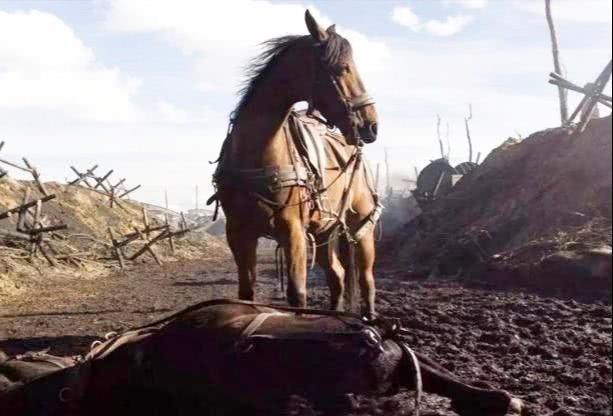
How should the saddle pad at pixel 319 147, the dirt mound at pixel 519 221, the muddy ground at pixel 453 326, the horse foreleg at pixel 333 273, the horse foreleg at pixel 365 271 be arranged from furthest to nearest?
the dirt mound at pixel 519 221
the horse foreleg at pixel 365 271
the horse foreleg at pixel 333 273
the saddle pad at pixel 319 147
the muddy ground at pixel 453 326

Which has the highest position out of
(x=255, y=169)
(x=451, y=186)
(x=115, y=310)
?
(x=451, y=186)

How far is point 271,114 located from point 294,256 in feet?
3.63

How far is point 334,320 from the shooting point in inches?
117

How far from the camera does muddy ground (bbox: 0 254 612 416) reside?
13.9 feet

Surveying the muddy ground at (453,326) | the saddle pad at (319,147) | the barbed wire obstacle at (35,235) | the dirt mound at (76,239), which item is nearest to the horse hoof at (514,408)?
the muddy ground at (453,326)

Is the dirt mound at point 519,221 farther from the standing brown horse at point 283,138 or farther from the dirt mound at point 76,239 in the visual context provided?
the dirt mound at point 76,239

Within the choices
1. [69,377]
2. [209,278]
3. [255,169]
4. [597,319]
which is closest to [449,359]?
[255,169]

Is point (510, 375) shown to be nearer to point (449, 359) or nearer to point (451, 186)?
point (449, 359)

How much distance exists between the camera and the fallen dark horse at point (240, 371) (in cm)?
277

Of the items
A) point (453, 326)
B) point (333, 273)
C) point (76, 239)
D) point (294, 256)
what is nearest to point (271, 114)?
point (294, 256)

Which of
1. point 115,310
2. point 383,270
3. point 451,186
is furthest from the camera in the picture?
point 451,186

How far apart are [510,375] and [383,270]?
1242 centimetres

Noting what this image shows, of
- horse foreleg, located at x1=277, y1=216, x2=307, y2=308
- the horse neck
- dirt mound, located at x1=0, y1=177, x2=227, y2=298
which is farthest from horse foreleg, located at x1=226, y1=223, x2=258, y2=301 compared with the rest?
dirt mound, located at x1=0, y1=177, x2=227, y2=298

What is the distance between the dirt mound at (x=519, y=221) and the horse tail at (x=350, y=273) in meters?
2.33
